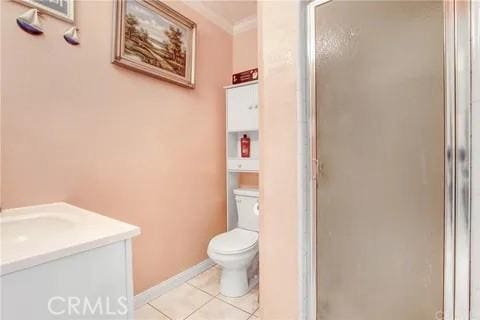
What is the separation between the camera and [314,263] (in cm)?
116

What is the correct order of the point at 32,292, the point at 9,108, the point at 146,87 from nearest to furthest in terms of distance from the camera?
the point at 32,292, the point at 9,108, the point at 146,87

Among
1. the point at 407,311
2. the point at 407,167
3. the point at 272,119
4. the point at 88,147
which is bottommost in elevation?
the point at 407,311

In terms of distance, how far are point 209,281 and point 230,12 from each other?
2411 mm

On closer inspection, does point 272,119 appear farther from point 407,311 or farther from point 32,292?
point 32,292

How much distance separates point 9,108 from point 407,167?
5.77 feet

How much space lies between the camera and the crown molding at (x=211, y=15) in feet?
6.50

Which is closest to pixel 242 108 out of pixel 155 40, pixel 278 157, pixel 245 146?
pixel 245 146

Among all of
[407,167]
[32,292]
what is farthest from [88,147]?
[407,167]

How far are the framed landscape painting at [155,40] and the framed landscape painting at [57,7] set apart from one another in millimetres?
231

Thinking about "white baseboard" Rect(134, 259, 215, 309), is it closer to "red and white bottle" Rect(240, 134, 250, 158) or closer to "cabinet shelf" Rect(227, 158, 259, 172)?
"cabinet shelf" Rect(227, 158, 259, 172)

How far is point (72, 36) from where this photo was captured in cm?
129

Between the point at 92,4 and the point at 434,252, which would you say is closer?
the point at 434,252

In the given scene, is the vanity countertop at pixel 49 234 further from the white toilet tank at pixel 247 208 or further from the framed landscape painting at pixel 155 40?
the white toilet tank at pixel 247 208

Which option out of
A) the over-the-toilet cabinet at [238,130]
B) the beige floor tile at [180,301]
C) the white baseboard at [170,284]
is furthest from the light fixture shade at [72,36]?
the beige floor tile at [180,301]
